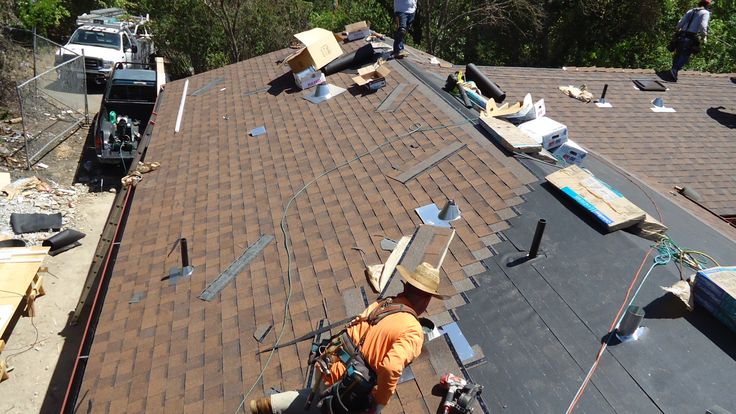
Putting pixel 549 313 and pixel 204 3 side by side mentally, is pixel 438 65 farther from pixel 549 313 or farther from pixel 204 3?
pixel 204 3

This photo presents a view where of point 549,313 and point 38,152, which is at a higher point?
point 549,313

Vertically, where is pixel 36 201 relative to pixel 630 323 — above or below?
below

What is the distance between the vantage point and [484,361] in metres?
4.44

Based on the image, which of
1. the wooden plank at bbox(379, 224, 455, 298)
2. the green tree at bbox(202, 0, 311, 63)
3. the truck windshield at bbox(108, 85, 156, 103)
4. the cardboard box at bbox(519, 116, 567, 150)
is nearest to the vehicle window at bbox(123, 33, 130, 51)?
the green tree at bbox(202, 0, 311, 63)

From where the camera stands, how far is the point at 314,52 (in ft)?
35.2

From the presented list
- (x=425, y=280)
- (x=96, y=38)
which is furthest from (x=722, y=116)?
(x=96, y=38)

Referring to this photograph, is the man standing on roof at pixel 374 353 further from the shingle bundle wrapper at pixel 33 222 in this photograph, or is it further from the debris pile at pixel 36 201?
the shingle bundle wrapper at pixel 33 222

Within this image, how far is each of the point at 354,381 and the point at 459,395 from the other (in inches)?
37.9

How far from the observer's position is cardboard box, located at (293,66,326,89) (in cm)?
1067

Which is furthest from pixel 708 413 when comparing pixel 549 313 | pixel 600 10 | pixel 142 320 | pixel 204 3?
pixel 600 10

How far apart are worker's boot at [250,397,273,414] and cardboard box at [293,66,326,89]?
777cm

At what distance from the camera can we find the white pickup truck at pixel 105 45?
20.1 metres

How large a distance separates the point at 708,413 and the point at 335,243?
4008 millimetres

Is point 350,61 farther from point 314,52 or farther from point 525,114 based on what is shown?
point 525,114
